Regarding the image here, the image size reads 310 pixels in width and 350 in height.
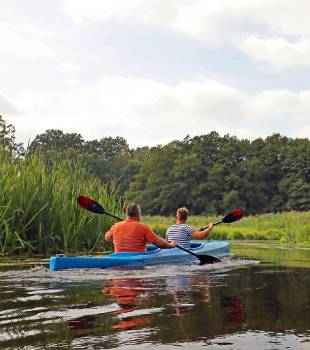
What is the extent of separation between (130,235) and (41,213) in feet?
9.39

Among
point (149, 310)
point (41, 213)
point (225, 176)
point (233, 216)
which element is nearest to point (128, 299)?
point (149, 310)

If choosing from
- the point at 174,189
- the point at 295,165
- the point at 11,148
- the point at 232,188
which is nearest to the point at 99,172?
the point at 174,189

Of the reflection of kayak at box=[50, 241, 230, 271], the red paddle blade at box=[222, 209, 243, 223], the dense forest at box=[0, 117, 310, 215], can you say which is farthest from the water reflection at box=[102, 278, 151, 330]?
the dense forest at box=[0, 117, 310, 215]

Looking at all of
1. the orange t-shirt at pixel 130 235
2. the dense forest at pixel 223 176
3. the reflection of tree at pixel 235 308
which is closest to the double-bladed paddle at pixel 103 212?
the orange t-shirt at pixel 130 235

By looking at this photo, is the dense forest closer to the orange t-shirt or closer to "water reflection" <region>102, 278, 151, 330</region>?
the orange t-shirt

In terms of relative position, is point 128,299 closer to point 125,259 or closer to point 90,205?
point 125,259

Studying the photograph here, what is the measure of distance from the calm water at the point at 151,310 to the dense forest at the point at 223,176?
51956mm

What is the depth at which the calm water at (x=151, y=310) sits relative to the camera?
3.86m

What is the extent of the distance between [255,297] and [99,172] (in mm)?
76143

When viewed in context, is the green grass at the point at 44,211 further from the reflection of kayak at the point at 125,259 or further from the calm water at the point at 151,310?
the calm water at the point at 151,310

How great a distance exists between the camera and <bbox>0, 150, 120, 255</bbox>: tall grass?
1112cm

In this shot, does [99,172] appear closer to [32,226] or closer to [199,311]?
[32,226]

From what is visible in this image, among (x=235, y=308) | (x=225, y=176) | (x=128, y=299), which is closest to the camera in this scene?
(x=235, y=308)

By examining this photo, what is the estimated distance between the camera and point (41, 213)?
1166 centimetres
